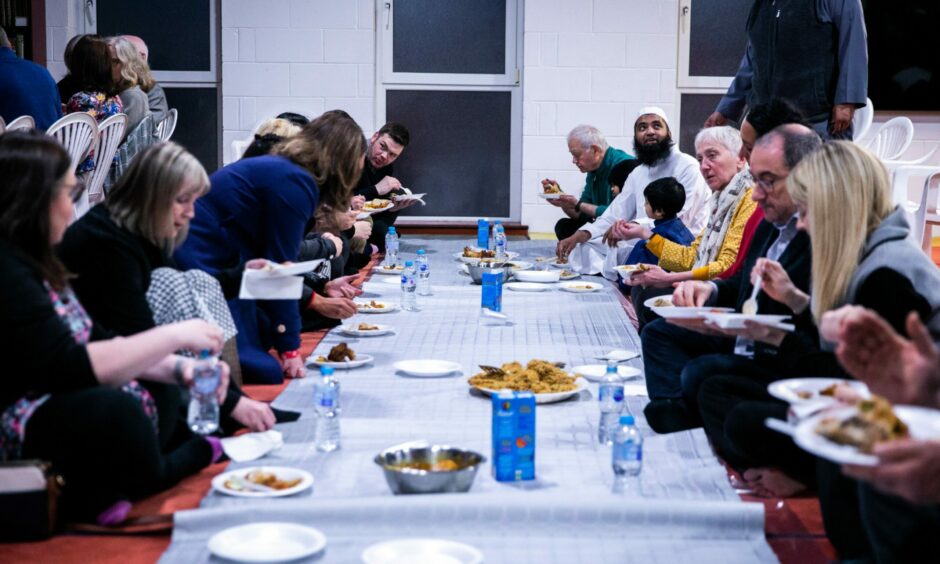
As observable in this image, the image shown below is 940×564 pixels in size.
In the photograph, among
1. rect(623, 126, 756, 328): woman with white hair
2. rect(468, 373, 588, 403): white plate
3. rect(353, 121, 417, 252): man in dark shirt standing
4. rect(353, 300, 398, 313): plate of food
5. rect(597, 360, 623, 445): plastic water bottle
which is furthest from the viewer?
rect(353, 121, 417, 252): man in dark shirt standing

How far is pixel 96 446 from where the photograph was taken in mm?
2252

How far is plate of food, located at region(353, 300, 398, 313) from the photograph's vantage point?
4.71m

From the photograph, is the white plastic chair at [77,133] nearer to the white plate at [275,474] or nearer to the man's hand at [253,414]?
the man's hand at [253,414]

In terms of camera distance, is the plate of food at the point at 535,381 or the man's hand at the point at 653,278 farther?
the man's hand at the point at 653,278

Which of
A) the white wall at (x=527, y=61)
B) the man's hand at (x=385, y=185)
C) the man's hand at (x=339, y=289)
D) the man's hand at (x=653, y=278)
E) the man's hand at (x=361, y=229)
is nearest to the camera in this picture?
the man's hand at (x=653, y=278)

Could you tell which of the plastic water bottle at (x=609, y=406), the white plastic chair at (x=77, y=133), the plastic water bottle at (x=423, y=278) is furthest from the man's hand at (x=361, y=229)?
the plastic water bottle at (x=609, y=406)

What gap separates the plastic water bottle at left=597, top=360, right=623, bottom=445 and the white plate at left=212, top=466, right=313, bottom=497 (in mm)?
796

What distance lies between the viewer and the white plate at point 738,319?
252 centimetres

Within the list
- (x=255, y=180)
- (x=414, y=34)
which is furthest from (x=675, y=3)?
(x=255, y=180)

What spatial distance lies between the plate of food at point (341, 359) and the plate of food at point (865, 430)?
220 centimetres

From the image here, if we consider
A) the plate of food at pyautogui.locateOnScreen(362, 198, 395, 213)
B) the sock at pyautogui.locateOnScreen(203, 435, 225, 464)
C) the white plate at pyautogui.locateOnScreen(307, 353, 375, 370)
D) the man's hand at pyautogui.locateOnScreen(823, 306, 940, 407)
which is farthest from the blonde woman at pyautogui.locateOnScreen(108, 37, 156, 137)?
the man's hand at pyautogui.locateOnScreen(823, 306, 940, 407)

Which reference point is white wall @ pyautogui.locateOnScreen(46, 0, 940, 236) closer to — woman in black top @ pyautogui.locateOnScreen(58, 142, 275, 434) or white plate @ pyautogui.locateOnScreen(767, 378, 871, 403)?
woman in black top @ pyautogui.locateOnScreen(58, 142, 275, 434)

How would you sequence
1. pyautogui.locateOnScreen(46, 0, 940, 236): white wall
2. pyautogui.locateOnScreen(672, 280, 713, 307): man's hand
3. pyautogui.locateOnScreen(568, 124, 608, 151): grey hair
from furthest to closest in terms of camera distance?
pyautogui.locateOnScreen(46, 0, 940, 236): white wall < pyautogui.locateOnScreen(568, 124, 608, 151): grey hair < pyautogui.locateOnScreen(672, 280, 713, 307): man's hand

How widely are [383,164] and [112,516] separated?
4.82 meters
